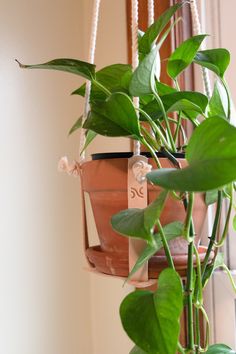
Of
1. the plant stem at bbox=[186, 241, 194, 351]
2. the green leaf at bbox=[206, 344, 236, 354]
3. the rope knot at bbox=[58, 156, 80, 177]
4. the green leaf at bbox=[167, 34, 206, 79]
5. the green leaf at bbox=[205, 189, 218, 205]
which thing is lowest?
the green leaf at bbox=[206, 344, 236, 354]

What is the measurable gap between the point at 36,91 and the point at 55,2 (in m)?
0.30

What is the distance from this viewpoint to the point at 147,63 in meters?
0.45

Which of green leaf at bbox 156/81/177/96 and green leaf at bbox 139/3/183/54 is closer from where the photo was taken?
green leaf at bbox 139/3/183/54

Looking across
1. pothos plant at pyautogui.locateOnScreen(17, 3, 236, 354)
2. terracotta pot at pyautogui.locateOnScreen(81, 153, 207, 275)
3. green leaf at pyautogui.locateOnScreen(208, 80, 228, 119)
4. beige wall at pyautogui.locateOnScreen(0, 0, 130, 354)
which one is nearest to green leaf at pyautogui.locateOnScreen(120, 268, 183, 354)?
pothos plant at pyautogui.locateOnScreen(17, 3, 236, 354)

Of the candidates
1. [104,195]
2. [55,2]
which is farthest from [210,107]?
[55,2]

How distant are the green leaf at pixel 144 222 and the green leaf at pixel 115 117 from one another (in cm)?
12

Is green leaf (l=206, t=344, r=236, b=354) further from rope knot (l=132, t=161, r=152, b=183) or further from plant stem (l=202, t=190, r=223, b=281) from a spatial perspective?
rope knot (l=132, t=161, r=152, b=183)

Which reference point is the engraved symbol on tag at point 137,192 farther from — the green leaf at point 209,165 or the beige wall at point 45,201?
the beige wall at point 45,201

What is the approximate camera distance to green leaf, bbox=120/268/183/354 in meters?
0.39

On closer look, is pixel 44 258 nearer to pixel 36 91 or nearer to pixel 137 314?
pixel 36 91

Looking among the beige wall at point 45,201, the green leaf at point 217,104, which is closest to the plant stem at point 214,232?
the green leaf at point 217,104

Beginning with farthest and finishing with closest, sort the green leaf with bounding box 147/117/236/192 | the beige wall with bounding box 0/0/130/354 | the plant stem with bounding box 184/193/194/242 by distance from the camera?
the beige wall with bounding box 0/0/130/354 → the plant stem with bounding box 184/193/194/242 → the green leaf with bounding box 147/117/236/192

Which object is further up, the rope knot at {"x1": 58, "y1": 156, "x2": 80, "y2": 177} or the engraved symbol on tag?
Result: the rope knot at {"x1": 58, "y1": 156, "x2": 80, "y2": 177}

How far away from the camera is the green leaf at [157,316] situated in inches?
15.2
